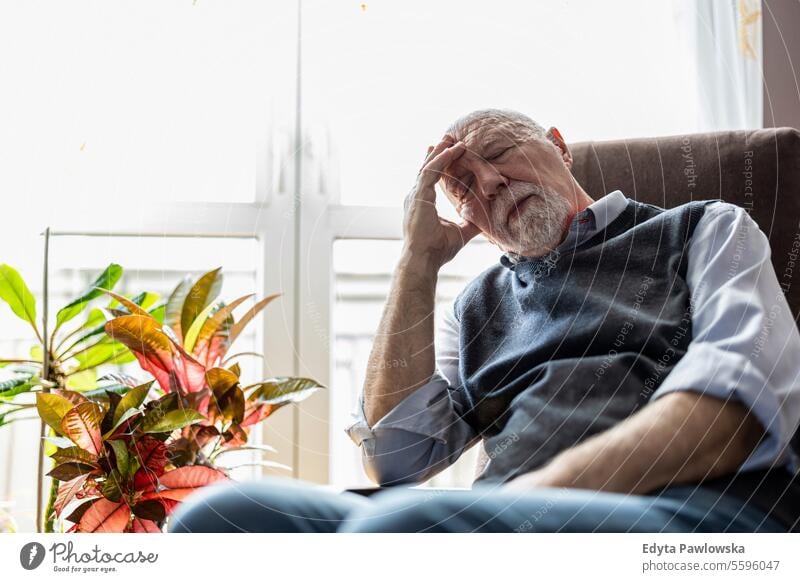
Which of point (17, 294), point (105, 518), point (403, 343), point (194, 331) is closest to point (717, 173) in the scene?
point (403, 343)

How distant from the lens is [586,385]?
0.60 meters

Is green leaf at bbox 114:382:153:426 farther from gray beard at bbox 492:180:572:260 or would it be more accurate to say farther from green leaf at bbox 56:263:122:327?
gray beard at bbox 492:180:572:260

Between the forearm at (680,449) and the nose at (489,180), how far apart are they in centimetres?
26

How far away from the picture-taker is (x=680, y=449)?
1.73 ft

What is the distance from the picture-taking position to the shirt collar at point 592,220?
683 millimetres

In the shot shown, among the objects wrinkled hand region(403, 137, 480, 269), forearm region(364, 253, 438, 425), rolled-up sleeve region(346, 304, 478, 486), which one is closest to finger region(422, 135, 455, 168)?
wrinkled hand region(403, 137, 480, 269)

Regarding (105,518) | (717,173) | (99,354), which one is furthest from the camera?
(99,354)

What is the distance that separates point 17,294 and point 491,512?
648 mm

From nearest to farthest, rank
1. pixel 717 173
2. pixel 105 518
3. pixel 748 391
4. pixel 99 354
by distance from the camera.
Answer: pixel 748 391 < pixel 105 518 < pixel 717 173 < pixel 99 354

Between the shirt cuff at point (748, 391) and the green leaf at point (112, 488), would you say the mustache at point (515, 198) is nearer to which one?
the shirt cuff at point (748, 391)

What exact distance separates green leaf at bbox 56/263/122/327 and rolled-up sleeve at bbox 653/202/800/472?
2.10ft

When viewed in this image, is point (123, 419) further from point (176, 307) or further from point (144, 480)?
point (176, 307)

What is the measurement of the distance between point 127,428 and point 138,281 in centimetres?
30

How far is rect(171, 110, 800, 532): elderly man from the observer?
0.53 metres
